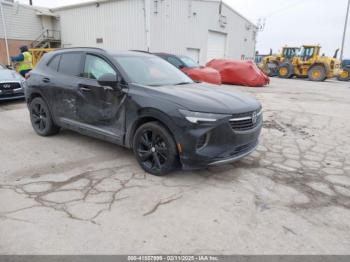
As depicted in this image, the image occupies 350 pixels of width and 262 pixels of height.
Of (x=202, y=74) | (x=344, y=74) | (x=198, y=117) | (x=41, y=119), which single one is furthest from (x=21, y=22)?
(x=344, y=74)

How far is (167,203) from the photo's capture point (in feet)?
10.1

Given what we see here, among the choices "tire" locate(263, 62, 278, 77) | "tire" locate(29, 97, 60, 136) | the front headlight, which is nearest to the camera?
the front headlight

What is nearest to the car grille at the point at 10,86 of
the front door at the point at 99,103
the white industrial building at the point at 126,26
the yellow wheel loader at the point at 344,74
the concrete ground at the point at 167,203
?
the concrete ground at the point at 167,203

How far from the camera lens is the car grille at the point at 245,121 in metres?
3.42

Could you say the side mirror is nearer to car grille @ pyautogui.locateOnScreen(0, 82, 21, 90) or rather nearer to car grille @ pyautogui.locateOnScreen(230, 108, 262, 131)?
car grille @ pyautogui.locateOnScreen(230, 108, 262, 131)

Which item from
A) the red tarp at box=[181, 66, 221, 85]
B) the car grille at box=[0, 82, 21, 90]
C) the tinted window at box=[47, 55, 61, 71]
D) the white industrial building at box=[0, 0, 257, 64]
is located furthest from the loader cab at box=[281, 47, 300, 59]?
the tinted window at box=[47, 55, 61, 71]

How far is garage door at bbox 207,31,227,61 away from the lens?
77.2 feet

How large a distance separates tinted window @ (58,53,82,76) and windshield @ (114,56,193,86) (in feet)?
2.74

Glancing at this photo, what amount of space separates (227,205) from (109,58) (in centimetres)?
266

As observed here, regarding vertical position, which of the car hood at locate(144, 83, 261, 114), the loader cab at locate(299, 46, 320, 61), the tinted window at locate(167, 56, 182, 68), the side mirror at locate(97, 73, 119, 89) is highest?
the loader cab at locate(299, 46, 320, 61)

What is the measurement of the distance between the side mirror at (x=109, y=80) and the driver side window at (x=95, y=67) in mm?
216

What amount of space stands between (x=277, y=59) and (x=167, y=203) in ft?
75.0

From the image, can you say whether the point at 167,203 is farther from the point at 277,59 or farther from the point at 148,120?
the point at 277,59

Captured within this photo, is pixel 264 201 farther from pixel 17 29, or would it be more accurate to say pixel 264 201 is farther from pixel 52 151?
pixel 17 29
